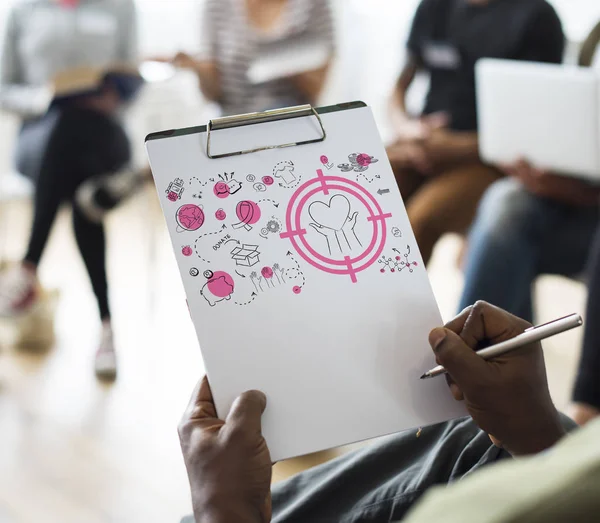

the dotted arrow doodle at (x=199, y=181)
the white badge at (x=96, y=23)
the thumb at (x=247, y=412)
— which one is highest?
the white badge at (x=96, y=23)

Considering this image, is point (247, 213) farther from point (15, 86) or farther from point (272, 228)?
point (15, 86)

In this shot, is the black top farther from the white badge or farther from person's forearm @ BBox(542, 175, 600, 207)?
the white badge

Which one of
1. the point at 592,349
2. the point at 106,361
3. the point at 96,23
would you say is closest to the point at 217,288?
the point at 592,349

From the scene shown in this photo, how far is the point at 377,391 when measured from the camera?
0.79 m

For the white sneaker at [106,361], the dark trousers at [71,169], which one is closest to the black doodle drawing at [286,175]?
the white sneaker at [106,361]

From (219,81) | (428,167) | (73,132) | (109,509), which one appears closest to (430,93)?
(428,167)

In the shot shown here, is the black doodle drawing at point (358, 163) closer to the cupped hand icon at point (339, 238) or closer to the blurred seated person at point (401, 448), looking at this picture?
the cupped hand icon at point (339, 238)

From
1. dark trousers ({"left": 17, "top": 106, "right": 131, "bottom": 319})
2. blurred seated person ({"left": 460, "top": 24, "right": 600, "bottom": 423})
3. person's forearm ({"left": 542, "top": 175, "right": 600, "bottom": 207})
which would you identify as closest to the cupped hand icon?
blurred seated person ({"left": 460, "top": 24, "right": 600, "bottom": 423})

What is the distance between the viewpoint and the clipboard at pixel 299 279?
2.52ft

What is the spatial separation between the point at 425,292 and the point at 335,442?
180 millimetres

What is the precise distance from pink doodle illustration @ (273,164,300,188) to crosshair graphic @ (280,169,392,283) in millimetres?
11

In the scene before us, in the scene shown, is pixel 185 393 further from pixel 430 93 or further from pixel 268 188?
pixel 268 188

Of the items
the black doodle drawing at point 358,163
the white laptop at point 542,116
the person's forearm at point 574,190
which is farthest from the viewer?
the person's forearm at point 574,190

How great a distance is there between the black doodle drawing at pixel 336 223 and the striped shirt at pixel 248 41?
5.06 ft
